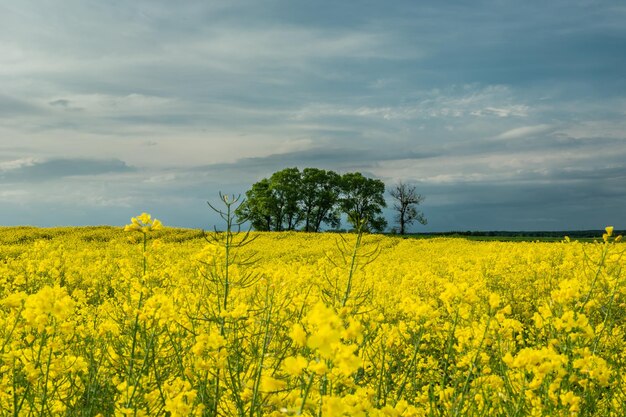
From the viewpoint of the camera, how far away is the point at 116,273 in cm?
1444

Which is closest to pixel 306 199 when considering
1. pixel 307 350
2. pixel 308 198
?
pixel 308 198

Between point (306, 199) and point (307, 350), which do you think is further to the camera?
point (306, 199)

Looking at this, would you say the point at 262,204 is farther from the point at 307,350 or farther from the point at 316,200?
the point at 307,350

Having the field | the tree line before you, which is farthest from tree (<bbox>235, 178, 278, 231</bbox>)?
the field

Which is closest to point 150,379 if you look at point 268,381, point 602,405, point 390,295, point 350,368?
point 268,381

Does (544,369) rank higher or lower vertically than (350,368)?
lower

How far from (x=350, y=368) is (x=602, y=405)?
4619 mm

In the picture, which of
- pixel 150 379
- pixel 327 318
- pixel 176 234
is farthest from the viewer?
pixel 176 234

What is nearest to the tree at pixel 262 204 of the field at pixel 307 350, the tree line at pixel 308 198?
the tree line at pixel 308 198

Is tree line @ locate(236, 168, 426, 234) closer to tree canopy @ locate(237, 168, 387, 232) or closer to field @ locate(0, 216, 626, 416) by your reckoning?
tree canopy @ locate(237, 168, 387, 232)

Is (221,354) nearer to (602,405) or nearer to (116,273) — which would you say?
(602,405)

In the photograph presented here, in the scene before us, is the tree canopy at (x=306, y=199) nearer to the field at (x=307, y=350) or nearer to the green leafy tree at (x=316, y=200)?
the green leafy tree at (x=316, y=200)

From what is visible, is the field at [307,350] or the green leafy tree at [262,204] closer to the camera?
the field at [307,350]

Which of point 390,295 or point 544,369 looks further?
point 390,295
